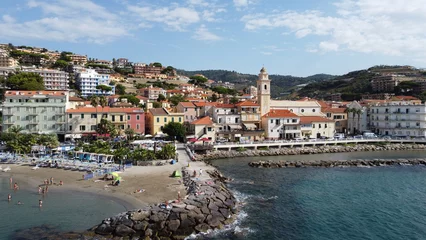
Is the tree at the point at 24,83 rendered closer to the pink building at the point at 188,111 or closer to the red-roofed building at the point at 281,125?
the pink building at the point at 188,111

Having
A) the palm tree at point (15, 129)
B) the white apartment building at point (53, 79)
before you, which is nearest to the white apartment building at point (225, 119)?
the palm tree at point (15, 129)

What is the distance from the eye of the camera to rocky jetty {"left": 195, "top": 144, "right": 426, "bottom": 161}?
5403 centimetres

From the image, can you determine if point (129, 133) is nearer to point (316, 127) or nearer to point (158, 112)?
point (158, 112)

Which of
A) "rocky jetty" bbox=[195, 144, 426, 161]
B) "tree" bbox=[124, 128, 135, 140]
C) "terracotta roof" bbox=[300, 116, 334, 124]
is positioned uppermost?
"terracotta roof" bbox=[300, 116, 334, 124]

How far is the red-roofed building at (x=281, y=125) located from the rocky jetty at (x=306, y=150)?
5.03 m

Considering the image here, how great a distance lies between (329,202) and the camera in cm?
3083

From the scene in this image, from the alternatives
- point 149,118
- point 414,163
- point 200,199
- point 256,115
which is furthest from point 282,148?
point 200,199

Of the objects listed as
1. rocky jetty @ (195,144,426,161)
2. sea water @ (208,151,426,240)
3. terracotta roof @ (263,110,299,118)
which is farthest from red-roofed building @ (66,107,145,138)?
terracotta roof @ (263,110,299,118)

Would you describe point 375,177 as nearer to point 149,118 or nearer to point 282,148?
point 282,148

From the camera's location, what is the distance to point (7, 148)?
164 feet

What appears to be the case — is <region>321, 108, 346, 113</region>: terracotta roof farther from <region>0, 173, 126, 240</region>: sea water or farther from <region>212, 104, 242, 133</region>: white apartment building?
<region>0, 173, 126, 240</region>: sea water

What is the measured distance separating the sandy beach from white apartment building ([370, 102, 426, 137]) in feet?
165

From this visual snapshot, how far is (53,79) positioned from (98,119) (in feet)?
209

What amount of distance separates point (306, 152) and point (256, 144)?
884 cm
